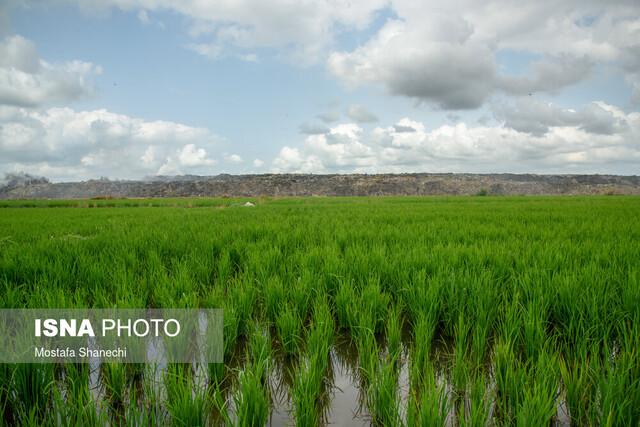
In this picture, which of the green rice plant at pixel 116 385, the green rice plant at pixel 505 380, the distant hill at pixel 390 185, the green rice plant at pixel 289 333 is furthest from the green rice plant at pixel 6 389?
the distant hill at pixel 390 185

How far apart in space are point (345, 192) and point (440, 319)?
48700 millimetres

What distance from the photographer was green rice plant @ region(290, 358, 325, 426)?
1.11 metres

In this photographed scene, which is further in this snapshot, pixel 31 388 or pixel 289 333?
pixel 289 333

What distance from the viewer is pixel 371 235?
4598mm

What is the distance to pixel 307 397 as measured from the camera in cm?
114

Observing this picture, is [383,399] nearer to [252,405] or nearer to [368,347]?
[368,347]

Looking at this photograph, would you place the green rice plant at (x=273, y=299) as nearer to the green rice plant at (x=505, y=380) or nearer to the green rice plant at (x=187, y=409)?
the green rice plant at (x=187, y=409)

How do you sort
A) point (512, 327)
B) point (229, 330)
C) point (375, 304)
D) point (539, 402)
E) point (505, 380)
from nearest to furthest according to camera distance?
point (539, 402)
point (505, 380)
point (512, 327)
point (229, 330)
point (375, 304)

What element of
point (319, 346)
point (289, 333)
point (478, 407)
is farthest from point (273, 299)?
point (478, 407)

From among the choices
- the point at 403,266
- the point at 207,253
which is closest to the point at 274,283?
the point at 403,266

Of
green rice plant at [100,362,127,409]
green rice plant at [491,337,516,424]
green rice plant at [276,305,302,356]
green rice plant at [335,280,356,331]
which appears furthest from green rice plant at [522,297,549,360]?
green rice plant at [100,362,127,409]

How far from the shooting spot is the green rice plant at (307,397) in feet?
3.64

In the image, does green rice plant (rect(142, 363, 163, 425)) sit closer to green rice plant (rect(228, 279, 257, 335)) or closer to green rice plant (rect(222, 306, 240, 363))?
green rice plant (rect(222, 306, 240, 363))

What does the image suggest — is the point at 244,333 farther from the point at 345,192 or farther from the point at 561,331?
the point at 345,192
